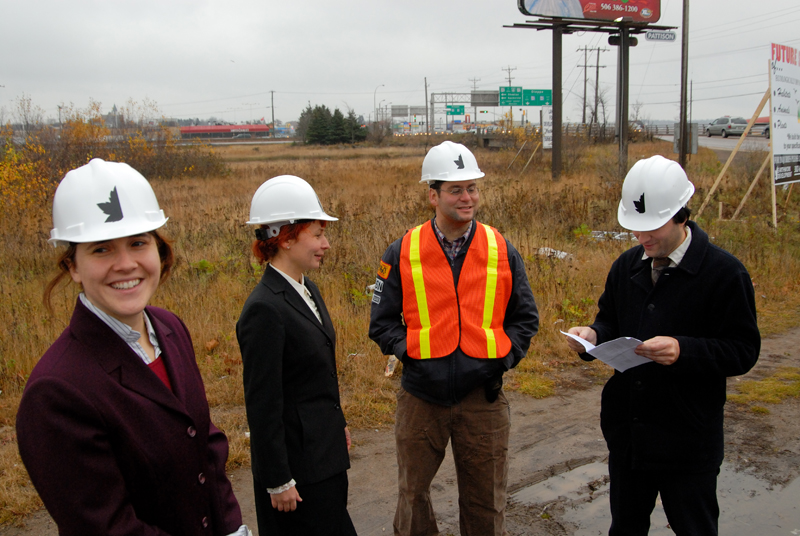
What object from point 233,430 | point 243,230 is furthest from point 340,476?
point 243,230

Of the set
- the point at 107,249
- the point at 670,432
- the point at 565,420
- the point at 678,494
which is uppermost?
the point at 107,249

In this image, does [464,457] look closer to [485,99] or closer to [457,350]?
[457,350]

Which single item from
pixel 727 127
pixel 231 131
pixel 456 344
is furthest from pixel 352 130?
pixel 456 344

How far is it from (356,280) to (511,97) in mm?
40147

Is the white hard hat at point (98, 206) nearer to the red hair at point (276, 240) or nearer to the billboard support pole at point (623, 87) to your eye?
the red hair at point (276, 240)

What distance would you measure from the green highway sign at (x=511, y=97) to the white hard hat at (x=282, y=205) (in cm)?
4328

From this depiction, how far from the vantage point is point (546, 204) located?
11781 millimetres

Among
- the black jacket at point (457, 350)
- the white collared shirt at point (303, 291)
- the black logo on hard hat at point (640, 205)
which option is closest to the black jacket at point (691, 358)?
the black logo on hard hat at point (640, 205)

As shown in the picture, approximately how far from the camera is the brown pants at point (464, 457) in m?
2.76

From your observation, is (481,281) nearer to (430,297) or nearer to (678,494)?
(430,297)

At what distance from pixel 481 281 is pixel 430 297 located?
Answer: 10.2 inches

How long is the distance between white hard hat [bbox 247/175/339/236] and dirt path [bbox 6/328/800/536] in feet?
6.20

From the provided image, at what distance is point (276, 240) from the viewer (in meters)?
2.43

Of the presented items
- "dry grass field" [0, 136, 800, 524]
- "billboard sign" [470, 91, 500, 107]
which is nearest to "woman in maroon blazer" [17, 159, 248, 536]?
"dry grass field" [0, 136, 800, 524]
